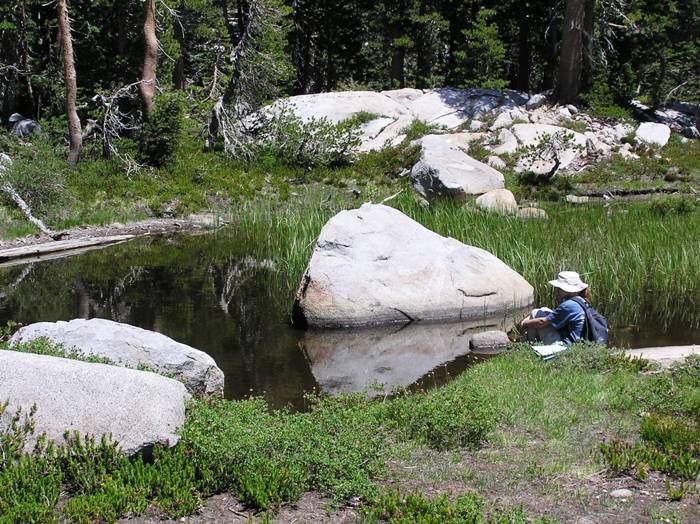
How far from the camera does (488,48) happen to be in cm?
3722

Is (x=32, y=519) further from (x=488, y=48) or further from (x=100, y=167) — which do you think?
(x=488, y=48)

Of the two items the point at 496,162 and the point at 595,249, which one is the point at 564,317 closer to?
the point at 595,249

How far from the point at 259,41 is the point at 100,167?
8593mm

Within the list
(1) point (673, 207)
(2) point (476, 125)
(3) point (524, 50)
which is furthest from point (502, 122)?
(1) point (673, 207)

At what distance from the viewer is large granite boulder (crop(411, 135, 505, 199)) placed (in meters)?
22.0

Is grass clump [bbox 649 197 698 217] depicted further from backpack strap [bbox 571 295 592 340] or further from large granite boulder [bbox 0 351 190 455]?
large granite boulder [bbox 0 351 190 455]

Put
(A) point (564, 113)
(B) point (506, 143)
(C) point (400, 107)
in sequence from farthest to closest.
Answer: (C) point (400, 107)
(A) point (564, 113)
(B) point (506, 143)

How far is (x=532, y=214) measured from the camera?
18562mm

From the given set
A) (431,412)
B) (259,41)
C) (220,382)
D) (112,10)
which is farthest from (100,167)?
(431,412)

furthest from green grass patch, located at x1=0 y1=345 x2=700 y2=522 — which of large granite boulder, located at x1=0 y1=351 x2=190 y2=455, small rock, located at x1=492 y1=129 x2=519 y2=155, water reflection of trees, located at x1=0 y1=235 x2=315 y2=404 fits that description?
small rock, located at x1=492 y1=129 x2=519 y2=155

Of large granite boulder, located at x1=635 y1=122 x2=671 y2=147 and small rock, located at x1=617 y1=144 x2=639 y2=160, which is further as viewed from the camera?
large granite boulder, located at x1=635 y1=122 x2=671 y2=147

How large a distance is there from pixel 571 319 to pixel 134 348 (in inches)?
205

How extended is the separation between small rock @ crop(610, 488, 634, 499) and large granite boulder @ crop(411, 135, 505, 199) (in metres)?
16.4

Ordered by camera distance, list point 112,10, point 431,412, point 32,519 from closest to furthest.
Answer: point 32,519 < point 431,412 < point 112,10
